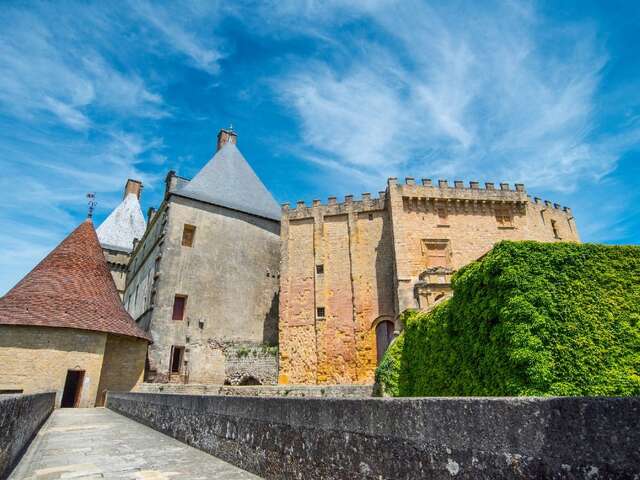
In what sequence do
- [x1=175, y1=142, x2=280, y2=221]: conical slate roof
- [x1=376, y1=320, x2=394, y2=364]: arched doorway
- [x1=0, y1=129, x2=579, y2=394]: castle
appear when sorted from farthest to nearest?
[x1=175, y1=142, x2=280, y2=221]: conical slate roof
[x1=376, y1=320, x2=394, y2=364]: arched doorway
[x1=0, y1=129, x2=579, y2=394]: castle

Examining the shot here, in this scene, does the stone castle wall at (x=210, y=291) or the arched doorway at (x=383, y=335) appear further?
the arched doorway at (x=383, y=335)

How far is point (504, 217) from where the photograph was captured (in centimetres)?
2189

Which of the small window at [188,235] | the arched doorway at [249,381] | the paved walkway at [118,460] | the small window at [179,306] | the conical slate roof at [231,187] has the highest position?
the conical slate roof at [231,187]

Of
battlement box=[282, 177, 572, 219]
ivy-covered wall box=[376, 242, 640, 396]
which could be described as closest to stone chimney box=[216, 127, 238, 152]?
battlement box=[282, 177, 572, 219]

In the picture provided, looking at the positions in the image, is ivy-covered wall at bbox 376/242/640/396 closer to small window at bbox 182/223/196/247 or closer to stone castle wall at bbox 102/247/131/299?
small window at bbox 182/223/196/247

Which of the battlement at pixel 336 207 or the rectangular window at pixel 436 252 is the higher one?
the battlement at pixel 336 207

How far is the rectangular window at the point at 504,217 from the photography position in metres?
21.7

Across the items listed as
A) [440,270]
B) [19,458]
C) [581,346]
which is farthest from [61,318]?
[581,346]

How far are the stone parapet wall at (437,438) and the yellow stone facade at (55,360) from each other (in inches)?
517

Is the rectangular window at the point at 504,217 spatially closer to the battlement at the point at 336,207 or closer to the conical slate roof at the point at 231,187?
the battlement at the point at 336,207

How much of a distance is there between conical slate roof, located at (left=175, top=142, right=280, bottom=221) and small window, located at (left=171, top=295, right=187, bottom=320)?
5.67 meters

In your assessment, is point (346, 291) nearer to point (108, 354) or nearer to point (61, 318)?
point (108, 354)

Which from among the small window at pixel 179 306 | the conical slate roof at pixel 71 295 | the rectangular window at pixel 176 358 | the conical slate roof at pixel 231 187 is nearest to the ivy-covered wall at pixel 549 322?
the conical slate roof at pixel 71 295

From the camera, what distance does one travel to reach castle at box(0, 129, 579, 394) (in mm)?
20000
